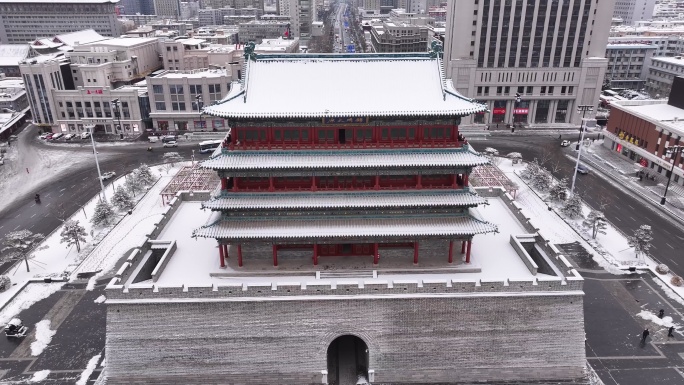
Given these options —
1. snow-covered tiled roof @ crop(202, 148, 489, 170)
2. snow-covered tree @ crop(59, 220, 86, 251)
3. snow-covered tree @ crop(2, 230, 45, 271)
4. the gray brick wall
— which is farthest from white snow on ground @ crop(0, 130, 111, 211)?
snow-covered tiled roof @ crop(202, 148, 489, 170)

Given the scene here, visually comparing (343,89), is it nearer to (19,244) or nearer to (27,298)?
(27,298)

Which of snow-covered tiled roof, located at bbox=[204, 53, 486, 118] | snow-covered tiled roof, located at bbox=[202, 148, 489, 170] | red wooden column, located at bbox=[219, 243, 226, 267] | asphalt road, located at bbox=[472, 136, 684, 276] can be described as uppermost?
snow-covered tiled roof, located at bbox=[204, 53, 486, 118]

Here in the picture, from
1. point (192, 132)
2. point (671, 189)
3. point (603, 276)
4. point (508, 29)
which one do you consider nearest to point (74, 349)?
point (603, 276)

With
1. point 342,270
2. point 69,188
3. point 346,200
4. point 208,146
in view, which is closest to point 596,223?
point 342,270

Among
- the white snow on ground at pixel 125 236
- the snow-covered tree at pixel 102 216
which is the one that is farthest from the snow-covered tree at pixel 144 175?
the snow-covered tree at pixel 102 216

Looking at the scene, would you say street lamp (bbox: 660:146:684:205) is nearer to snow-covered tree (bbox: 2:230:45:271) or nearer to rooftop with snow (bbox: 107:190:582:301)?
rooftop with snow (bbox: 107:190:582:301)

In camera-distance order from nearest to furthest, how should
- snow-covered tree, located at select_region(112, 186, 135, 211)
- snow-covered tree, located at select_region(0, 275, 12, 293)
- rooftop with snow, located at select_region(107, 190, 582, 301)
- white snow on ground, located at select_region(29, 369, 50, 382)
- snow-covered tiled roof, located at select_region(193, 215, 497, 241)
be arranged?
rooftop with snow, located at select_region(107, 190, 582, 301) → white snow on ground, located at select_region(29, 369, 50, 382) → snow-covered tiled roof, located at select_region(193, 215, 497, 241) → snow-covered tree, located at select_region(0, 275, 12, 293) → snow-covered tree, located at select_region(112, 186, 135, 211)

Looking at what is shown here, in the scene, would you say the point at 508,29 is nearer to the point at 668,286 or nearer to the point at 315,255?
the point at 668,286
